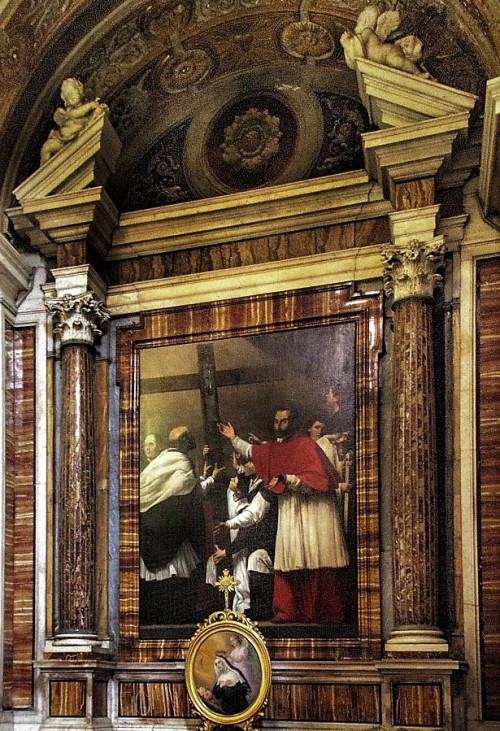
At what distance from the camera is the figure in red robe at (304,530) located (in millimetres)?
9023

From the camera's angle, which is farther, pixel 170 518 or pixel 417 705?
pixel 170 518

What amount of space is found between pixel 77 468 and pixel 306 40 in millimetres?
4596

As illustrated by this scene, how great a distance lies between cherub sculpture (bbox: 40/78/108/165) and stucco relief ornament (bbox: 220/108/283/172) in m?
1.28

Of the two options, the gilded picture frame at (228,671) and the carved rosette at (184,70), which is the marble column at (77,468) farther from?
the carved rosette at (184,70)

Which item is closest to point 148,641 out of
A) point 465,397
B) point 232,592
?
point 232,592

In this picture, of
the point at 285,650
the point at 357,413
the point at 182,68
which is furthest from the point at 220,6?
the point at 285,650

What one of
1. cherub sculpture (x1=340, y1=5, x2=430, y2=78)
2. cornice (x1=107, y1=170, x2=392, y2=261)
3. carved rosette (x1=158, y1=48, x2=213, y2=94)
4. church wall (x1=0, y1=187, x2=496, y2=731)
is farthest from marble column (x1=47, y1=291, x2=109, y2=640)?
cherub sculpture (x1=340, y1=5, x2=430, y2=78)

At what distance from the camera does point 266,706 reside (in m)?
8.85

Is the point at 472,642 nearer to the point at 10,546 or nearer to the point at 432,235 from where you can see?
the point at 432,235

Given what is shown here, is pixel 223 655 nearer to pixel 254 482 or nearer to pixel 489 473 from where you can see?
pixel 254 482

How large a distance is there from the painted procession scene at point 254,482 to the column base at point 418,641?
0.64 metres

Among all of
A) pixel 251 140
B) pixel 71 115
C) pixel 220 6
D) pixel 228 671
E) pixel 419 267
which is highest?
pixel 220 6

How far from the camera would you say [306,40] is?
10242 millimetres

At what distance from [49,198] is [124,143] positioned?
1181 mm
